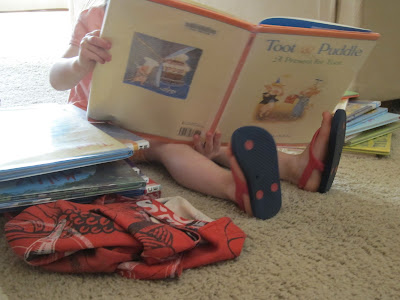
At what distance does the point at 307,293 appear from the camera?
54 cm

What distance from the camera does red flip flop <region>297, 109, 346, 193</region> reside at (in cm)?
75

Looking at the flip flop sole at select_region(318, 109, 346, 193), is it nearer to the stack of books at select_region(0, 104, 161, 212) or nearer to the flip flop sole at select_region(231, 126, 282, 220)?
the flip flop sole at select_region(231, 126, 282, 220)

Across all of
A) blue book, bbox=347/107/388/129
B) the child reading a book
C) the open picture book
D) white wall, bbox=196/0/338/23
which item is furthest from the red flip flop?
white wall, bbox=196/0/338/23

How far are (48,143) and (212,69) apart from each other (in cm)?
30

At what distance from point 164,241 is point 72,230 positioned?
0.39 feet

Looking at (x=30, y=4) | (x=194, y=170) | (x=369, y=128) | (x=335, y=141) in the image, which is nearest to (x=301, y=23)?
(x=335, y=141)

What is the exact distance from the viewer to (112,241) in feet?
1.81

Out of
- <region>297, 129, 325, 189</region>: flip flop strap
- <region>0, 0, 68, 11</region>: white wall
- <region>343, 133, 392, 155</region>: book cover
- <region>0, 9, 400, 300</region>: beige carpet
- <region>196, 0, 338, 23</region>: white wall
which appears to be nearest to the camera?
<region>0, 9, 400, 300</region>: beige carpet

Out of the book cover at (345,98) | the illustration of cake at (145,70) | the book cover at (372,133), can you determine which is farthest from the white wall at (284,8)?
the illustration of cake at (145,70)

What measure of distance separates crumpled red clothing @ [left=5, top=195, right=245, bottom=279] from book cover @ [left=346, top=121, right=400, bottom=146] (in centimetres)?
Result: 57

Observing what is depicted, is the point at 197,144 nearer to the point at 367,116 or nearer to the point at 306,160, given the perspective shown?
the point at 306,160

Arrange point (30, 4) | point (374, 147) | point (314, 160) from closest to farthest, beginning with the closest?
point (314, 160)
point (374, 147)
point (30, 4)

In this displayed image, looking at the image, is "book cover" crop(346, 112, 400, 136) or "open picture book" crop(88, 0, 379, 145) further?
"book cover" crop(346, 112, 400, 136)

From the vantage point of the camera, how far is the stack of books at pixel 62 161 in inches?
23.9
